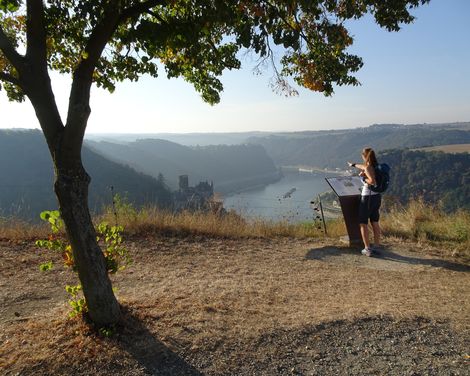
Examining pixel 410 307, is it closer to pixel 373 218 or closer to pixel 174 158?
pixel 373 218

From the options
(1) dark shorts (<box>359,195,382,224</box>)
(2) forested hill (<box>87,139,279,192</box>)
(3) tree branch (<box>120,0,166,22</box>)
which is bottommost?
(2) forested hill (<box>87,139,279,192</box>)

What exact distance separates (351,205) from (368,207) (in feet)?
1.88

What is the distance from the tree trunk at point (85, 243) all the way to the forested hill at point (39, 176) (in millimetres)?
39864

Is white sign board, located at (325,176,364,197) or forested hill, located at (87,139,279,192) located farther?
forested hill, located at (87,139,279,192)

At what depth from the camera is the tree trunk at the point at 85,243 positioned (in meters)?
3.01

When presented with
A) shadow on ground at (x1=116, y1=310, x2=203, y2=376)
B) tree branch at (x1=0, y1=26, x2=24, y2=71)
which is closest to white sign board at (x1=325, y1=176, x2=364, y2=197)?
shadow on ground at (x1=116, y1=310, x2=203, y2=376)

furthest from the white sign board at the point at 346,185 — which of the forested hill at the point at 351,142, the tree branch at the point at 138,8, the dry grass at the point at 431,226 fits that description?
the forested hill at the point at 351,142

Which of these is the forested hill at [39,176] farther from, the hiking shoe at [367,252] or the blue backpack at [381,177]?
the blue backpack at [381,177]

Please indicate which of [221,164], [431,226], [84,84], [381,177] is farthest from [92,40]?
[221,164]

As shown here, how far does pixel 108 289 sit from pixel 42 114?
1523 millimetres

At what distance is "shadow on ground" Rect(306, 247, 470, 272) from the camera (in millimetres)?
5965

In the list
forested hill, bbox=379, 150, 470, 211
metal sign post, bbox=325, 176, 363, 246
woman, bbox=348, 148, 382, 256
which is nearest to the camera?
woman, bbox=348, 148, 382, 256

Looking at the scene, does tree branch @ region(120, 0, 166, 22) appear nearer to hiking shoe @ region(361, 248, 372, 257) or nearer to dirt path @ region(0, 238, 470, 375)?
dirt path @ region(0, 238, 470, 375)

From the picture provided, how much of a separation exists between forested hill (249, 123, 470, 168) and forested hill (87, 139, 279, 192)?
20343 millimetres
